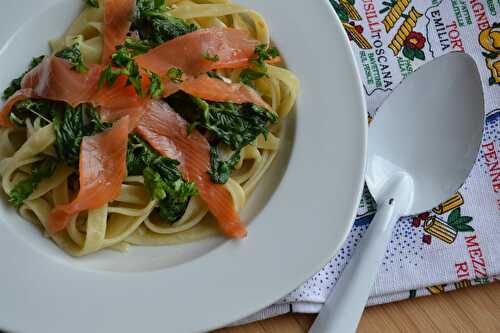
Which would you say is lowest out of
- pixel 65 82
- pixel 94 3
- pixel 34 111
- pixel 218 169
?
pixel 218 169

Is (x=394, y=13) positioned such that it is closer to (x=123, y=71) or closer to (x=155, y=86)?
(x=155, y=86)

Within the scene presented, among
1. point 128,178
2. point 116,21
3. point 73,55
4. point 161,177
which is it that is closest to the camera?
point 161,177

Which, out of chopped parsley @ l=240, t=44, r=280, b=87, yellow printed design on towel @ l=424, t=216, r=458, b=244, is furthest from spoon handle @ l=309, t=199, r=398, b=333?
chopped parsley @ l=240, t=44, r=280, b=87

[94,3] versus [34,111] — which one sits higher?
[94,3]

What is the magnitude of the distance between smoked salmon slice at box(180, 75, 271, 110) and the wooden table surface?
135 cm

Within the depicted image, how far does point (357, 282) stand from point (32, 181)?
2.01 metres

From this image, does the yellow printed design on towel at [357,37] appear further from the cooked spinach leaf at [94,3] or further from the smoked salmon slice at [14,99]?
the smoked salmon slice at [14,99]

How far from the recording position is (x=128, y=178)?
11.4 feet

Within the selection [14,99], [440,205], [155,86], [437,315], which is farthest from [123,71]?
[437,315]

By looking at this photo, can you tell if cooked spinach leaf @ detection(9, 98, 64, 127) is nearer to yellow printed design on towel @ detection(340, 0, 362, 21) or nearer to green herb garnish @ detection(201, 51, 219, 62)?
green herb garnish @ detection(201, 51, 219, 62)

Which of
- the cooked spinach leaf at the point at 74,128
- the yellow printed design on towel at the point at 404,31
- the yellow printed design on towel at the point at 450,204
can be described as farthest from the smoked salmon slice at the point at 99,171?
the yellow printed design on towel at the point at 404,31

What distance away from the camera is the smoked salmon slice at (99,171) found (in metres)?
3.23

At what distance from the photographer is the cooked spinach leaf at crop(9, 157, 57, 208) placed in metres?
3.34

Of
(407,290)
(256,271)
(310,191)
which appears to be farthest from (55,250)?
(407,290)
